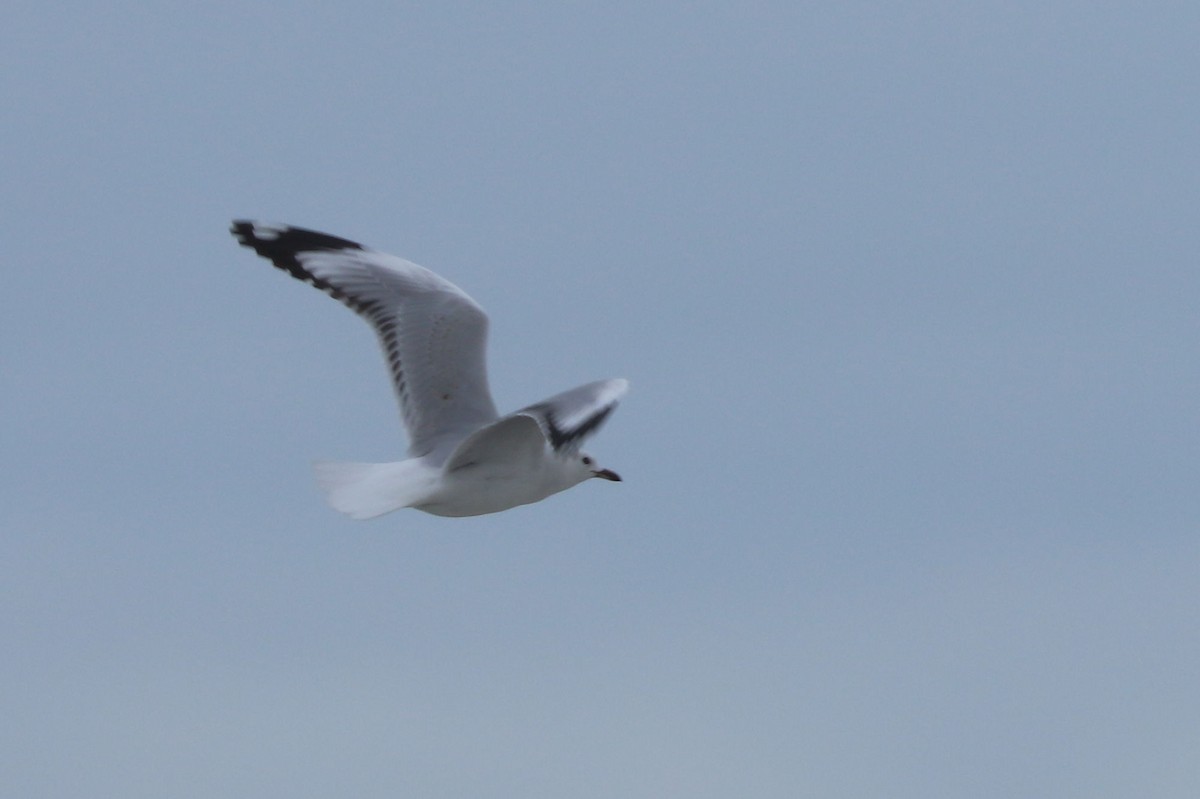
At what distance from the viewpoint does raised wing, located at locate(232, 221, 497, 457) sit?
8414mm

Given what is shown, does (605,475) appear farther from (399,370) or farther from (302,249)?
(302,249)

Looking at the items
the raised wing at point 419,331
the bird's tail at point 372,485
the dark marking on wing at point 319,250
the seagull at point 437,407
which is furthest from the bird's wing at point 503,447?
the dark marking on wing at point 319,250

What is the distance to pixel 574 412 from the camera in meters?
7.10

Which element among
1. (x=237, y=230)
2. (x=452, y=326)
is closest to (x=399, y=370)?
(x=452, y=326)

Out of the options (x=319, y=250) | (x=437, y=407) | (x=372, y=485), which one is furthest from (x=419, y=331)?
(x=372, y=485)

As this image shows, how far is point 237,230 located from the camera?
31.4 ft

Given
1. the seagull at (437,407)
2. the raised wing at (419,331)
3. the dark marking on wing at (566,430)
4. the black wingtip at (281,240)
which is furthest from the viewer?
the black wingtip at (281,240)

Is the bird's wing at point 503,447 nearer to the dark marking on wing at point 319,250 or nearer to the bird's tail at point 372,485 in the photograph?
the bird's tail at point 372,485

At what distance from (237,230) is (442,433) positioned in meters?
1.98

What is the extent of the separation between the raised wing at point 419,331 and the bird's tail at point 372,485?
1.43ft

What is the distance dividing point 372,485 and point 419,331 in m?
1.21

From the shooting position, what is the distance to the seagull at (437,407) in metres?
7.36

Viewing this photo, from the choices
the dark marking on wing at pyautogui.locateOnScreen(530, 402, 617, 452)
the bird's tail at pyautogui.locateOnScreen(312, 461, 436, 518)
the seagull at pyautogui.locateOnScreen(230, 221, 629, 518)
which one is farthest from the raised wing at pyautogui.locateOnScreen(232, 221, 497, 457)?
the dark marking on wing at pyautogui.locateOnScreen(530, 402, 617, 452)

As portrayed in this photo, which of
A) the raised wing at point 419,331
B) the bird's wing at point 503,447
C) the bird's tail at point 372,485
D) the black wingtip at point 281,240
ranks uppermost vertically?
the black wingtip at point 281,240
